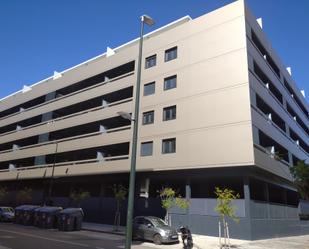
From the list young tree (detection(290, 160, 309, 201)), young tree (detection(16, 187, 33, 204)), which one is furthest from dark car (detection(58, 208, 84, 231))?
young tree (detection(16, 187, 33, 204))

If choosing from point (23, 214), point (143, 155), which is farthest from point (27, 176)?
point (143, 155)

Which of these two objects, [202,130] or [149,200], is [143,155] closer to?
[149,200]

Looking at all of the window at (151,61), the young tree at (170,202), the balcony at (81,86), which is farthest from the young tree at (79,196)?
the window at (151,61)

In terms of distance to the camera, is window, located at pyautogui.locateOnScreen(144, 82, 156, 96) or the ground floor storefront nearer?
the ground floor storefront

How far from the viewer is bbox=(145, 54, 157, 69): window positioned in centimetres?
3450

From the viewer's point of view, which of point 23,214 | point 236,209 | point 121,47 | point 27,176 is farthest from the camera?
point 27,176

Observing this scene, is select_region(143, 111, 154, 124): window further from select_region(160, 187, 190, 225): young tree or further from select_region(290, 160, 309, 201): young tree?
select_region(290, 160, 309, 201): young tree

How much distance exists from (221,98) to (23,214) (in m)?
23.1

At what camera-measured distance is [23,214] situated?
106 feet

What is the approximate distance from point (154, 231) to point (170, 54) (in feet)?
62.2

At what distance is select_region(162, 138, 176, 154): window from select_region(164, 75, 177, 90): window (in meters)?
5.51

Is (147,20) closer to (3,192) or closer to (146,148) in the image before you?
(146,148)

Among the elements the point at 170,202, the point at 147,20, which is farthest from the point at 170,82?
the point at 147,20

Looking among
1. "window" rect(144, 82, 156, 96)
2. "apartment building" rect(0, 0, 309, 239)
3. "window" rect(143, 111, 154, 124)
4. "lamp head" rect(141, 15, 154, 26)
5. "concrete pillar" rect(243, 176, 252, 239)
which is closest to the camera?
"lamp head" rect(141, 15, 154, 26)
